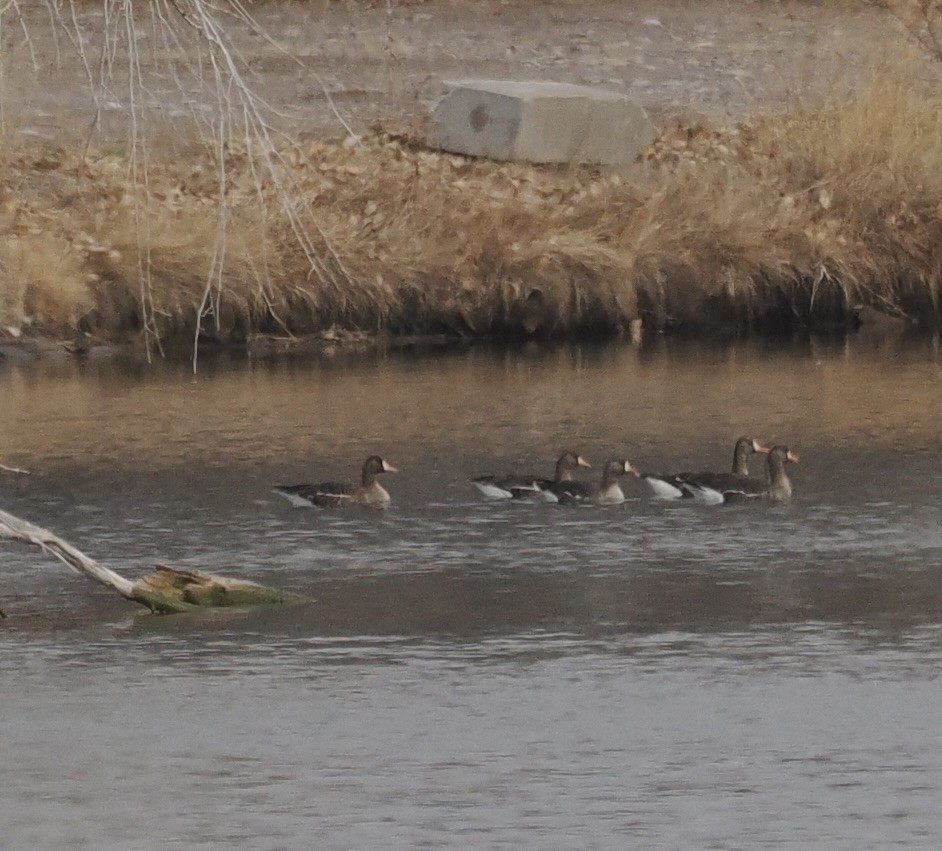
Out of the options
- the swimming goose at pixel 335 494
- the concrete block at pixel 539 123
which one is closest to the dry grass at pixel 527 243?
the concrete block at pixel 539 123

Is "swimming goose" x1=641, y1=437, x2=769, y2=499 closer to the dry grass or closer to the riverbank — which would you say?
the riverbank

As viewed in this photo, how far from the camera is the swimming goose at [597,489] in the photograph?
631 inches

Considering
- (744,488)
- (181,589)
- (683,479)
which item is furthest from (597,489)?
(181,589)

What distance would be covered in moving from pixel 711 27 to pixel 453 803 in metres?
27.0

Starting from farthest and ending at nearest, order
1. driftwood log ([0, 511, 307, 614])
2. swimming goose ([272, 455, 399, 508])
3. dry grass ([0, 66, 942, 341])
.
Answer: dry grass ([0, 66, 942, 341]), swimming goose ([272, 455, 399, 508]), driftwood log ([0, 511, 307, 614])

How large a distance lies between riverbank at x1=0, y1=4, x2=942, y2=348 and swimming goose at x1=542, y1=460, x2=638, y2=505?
756cm

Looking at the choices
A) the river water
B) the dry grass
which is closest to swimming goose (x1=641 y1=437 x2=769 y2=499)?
the river water

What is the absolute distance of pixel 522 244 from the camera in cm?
2470

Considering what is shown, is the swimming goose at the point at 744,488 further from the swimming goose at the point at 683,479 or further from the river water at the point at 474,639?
the river water at the point at 474,639

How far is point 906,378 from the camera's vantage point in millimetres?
21375

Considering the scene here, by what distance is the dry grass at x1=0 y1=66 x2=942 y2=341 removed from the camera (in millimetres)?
23828

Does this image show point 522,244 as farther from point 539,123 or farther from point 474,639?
point 474,639

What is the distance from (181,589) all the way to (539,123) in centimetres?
1488

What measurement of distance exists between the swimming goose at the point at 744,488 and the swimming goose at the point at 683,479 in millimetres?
12
